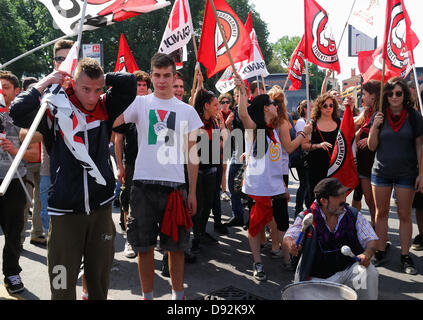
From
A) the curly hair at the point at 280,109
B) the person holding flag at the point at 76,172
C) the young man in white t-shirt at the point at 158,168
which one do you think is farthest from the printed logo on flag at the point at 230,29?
the person holding flag at the point at 76,172

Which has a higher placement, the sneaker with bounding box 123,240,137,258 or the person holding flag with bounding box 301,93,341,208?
the person holding flag with bounding box 301,93,341,208

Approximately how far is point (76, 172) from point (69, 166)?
0.19 feet

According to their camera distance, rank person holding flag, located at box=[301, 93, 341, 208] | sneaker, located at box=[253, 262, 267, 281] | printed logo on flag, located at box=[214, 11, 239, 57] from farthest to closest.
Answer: printed logo on flag, located at box=[214, 11, 239, 57] < person holding flag, located at box=[301, 93, 341, 208] < sneaker, located at box=[253, 262, 267, 281]

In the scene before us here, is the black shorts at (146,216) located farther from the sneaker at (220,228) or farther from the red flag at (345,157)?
the sneaker at (220,228)

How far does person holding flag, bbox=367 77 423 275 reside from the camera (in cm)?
441

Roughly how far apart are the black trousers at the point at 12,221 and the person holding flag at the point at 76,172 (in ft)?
4.62

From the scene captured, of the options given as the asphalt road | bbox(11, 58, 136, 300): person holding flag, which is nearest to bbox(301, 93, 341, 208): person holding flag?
the asphalt road

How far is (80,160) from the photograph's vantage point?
2539 mm

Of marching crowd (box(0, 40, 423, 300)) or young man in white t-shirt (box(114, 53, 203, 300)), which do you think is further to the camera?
young man in white t-shirt (box(114, 53, 203, 300))

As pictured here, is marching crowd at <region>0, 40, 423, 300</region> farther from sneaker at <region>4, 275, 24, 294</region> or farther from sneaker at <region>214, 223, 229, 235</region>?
sneaker at <region>214, 223, 229, 235</region>

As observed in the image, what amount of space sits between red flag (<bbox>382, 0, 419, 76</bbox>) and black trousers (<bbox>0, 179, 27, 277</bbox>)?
4369 millimetres

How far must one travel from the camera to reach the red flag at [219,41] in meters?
5.08
